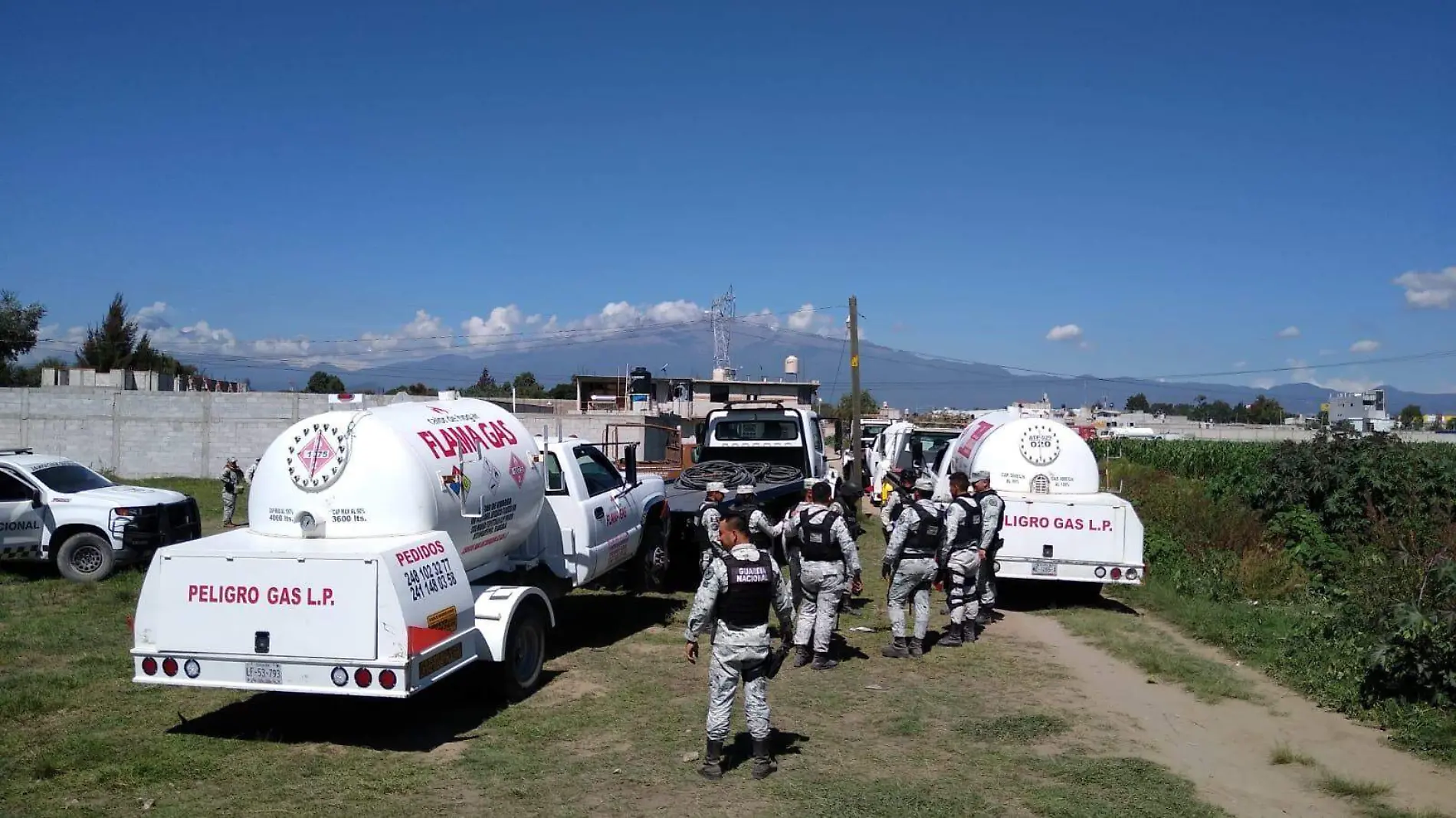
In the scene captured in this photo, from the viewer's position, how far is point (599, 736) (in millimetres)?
7715

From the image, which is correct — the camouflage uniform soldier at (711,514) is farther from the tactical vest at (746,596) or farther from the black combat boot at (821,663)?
the tactical vest at (746,596)

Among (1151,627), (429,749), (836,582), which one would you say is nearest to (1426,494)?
(1151,627)

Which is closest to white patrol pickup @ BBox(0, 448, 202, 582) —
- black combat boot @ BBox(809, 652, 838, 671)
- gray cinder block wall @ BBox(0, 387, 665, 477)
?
black combat boot @ BBox(809, 652, 838, 671)

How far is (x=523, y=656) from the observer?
8.67 metres

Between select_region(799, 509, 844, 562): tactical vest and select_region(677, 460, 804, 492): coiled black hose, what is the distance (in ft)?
14.6

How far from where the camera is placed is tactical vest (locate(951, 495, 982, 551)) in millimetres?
10875

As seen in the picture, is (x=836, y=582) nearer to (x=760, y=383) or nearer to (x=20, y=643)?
(x=20, y=643)

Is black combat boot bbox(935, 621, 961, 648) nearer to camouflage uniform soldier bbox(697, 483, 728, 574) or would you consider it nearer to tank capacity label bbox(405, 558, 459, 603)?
camouflage uniform soldier bbox(697, 483, 728, 574)

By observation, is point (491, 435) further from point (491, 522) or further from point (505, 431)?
point (491, 522)

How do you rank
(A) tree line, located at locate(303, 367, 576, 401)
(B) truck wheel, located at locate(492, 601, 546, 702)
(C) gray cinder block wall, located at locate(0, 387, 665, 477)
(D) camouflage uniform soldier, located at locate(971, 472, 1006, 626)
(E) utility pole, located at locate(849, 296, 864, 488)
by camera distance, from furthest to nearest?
(A) tree line, located at locate(303, 367, 576, 401)
(C) gray cinder block wall, located at locate(0, 387, 665, 477)
(E) utility pole, located at locate(849, 296, 864, 488)
(D) camouflage uniform soldier, located at locate(971, 472, 1006, 626)
(B) truck wheel, located at locate(492, 601, 546, 702)

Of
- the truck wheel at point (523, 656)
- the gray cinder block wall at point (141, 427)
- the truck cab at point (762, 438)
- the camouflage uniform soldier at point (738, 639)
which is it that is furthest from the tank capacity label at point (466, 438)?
the gray cinder block wall at point (141, 427)

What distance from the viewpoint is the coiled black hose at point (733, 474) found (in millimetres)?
14742

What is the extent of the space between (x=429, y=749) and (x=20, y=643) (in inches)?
240

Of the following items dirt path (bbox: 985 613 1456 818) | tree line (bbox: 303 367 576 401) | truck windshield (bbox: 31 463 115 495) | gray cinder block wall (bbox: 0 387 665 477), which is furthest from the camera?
tree line (bbox: 303 367 576 401)
